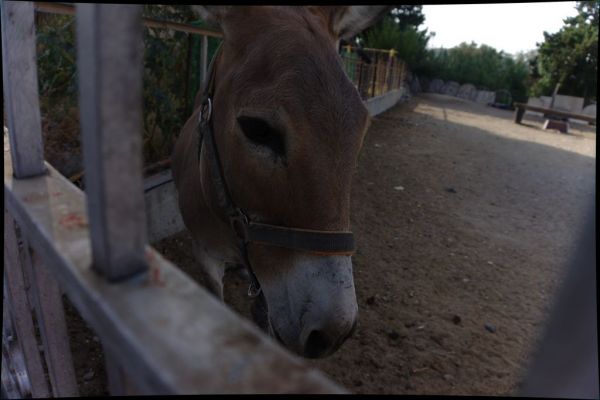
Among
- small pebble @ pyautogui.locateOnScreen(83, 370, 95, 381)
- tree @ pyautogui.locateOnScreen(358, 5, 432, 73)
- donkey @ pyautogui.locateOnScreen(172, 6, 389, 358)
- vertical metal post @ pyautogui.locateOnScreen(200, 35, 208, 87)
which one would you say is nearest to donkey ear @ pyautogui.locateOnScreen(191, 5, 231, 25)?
donkey @ pyautogui.locateOnScreen(172, 6, 389, 358)

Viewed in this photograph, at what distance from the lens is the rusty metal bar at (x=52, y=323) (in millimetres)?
1122

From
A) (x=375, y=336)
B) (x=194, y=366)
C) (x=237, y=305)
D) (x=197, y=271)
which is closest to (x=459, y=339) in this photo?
(x=375, y=336)

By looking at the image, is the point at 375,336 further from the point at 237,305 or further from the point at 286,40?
the point at 286,40

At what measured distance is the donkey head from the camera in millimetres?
1448

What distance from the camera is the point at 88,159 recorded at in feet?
1.90

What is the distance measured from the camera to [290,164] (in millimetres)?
1478

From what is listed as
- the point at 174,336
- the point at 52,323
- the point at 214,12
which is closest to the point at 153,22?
the point at 214,12

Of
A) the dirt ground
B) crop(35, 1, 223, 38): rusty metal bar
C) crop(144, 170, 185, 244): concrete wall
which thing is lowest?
the dirt ground

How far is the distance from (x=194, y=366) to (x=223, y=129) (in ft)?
4.63

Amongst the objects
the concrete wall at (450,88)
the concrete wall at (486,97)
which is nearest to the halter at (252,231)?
the concrete wall at (486,97)

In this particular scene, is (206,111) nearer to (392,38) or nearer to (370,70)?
(370,70)

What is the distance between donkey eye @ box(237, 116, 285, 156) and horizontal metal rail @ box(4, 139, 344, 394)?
0.89 metres

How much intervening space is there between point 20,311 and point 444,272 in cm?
383

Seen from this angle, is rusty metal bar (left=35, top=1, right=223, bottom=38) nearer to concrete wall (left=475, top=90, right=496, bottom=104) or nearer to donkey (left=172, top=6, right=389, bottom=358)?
donkey (left=172, top=6, right=389, bottom=358)
